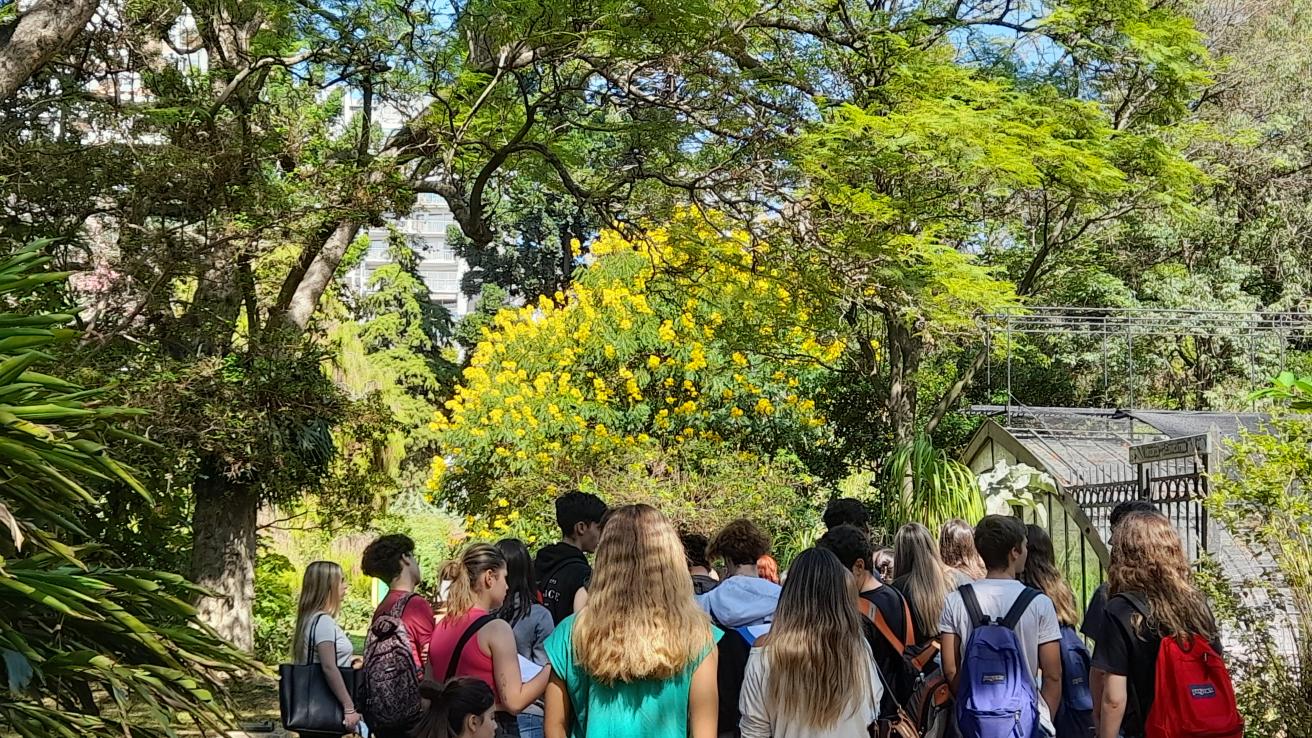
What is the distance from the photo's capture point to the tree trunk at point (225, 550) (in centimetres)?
1007

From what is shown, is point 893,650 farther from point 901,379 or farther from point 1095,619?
point 901,379

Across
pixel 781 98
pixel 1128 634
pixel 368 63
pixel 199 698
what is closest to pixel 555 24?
pixel 368 63

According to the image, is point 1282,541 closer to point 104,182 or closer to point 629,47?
point 629,47

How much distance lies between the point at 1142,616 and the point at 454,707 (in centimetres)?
238


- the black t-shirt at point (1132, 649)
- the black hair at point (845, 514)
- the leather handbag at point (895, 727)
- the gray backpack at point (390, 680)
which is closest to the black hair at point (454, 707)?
the gray backpack at point (390, 680)

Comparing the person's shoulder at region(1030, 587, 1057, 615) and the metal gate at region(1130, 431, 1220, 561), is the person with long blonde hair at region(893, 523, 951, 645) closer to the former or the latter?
the person's shoulder at region(1030, 587, 1057, 615)

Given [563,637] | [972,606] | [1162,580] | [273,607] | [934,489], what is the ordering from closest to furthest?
[563,637] < [1162,580] < [972,606] < [934,489] < [273,607]

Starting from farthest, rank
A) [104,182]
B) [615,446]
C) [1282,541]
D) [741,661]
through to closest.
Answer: [615,446] → [104,182] → [1282,541] → [741,661]

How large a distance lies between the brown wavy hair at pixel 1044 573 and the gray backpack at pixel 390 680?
2515 mm

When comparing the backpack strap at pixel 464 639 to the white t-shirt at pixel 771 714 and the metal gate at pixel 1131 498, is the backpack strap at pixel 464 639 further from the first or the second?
the metal gate at pixel 1131 498

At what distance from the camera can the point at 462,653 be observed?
4.20 meters

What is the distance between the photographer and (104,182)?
26.3 ft

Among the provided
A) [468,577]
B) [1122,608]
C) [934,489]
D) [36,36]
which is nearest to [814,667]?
[1122,608]

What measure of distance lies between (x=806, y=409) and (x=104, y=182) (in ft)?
31.5
